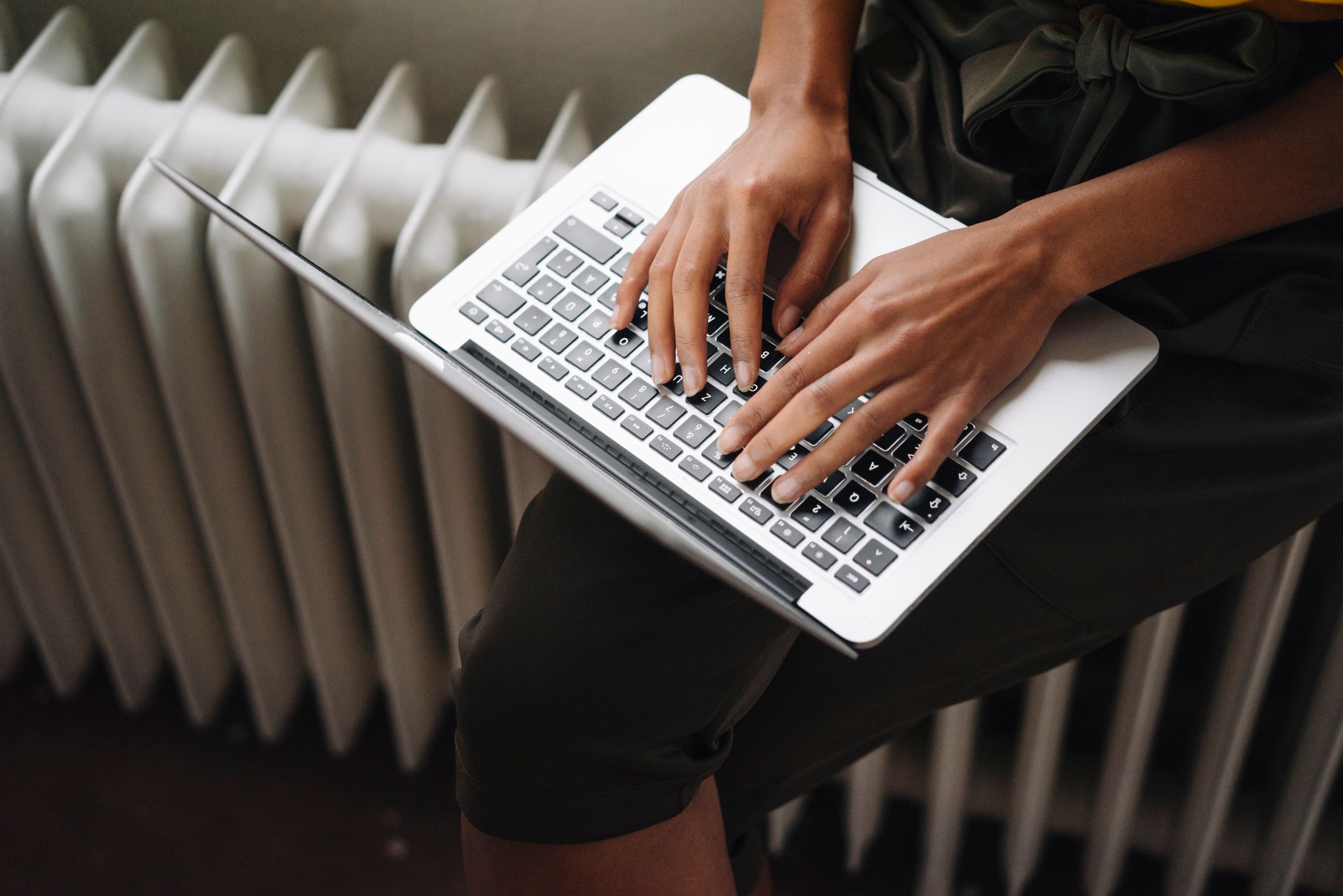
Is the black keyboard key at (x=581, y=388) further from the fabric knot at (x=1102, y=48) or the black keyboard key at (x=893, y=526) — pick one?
the fabric knot at (x=1102, y=48)

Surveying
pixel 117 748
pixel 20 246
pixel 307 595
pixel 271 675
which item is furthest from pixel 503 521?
pixel 117 748

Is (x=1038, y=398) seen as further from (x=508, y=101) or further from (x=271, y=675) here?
(x=271, y=675)

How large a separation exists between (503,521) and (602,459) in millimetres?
509

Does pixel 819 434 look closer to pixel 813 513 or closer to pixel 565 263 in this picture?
pixel 813 513

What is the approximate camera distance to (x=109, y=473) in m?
1.03

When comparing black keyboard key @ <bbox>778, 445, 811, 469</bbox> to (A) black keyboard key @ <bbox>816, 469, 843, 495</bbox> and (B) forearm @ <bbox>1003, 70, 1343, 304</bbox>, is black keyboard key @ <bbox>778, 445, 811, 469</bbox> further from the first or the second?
(B) forearm @ <bbox>1003, 70, 1343, 304</bbox>

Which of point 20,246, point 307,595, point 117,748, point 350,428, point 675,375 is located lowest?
point 117,748

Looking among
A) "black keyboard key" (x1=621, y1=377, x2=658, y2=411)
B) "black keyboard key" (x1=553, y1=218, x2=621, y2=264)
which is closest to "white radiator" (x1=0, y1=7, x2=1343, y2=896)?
"black keyboard key" (x1=553, y1=218, x2=621, y2=264)

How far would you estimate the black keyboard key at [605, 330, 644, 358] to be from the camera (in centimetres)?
57

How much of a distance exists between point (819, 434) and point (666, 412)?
3.0 inches

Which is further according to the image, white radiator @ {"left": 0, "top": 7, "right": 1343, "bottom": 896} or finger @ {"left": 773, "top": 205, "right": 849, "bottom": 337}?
white radiator @ {"left": 0, "top": 7, "right": 1343, "bottom": 896}

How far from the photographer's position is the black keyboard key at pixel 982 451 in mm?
508

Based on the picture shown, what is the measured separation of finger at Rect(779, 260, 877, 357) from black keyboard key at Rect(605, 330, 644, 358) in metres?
0.08

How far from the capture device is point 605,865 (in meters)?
0.54
